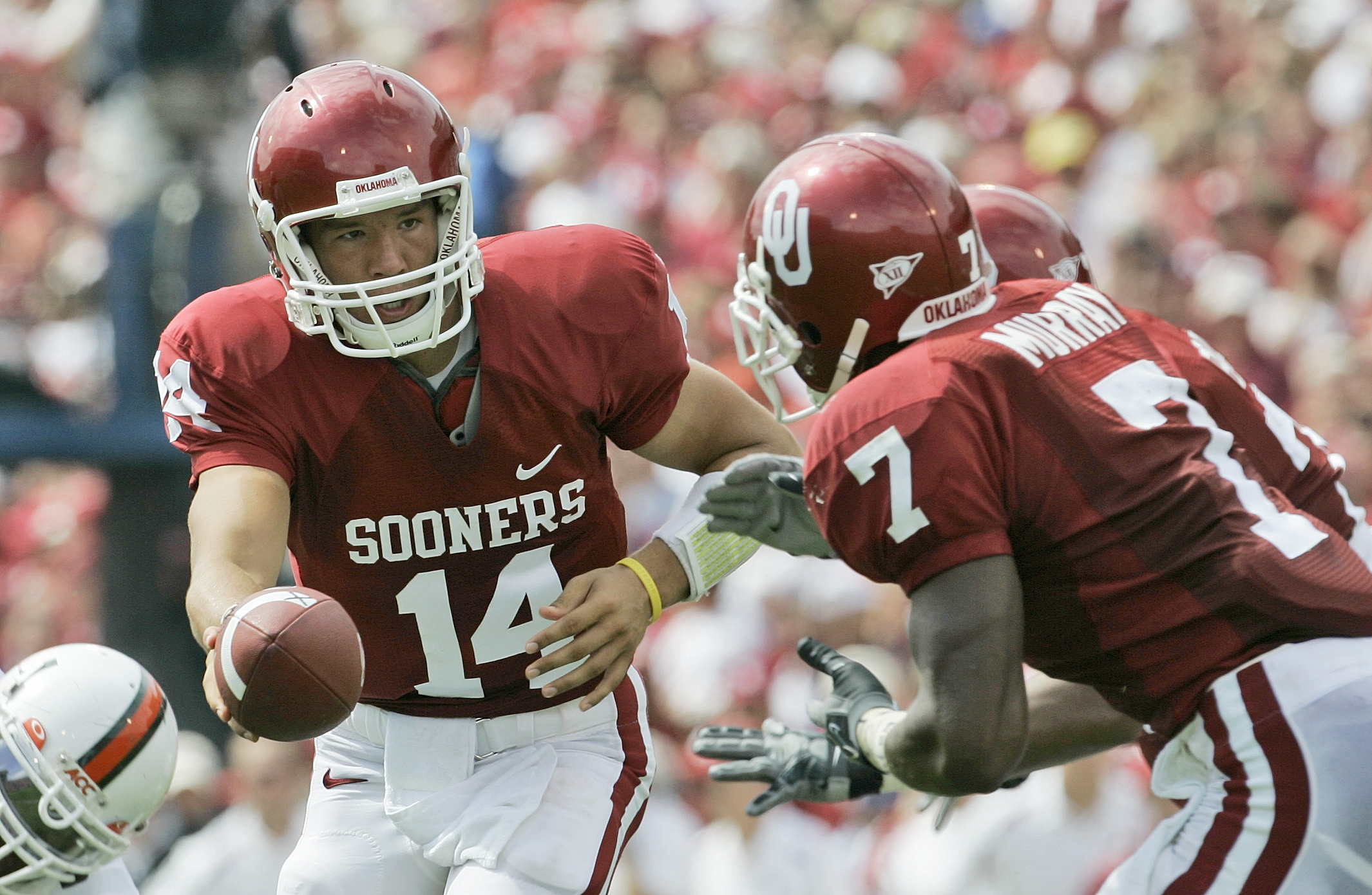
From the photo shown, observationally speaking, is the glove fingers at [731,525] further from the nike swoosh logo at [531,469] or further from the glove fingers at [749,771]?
the glove fingers at [749,771]

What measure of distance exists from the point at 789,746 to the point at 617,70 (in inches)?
279

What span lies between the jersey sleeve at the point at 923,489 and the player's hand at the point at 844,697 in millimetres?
578

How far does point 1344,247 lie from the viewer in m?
6.57

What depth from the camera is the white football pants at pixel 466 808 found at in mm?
3000

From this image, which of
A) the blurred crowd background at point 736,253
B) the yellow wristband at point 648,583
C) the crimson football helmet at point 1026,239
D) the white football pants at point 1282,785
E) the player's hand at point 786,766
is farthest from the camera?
the blurred crowd background at point 736,253

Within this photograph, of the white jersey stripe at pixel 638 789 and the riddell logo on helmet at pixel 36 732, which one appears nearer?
the riddell logo on helmet at pixel 36 732

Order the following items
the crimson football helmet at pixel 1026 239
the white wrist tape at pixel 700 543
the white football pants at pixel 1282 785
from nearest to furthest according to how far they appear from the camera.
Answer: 1. the white football pants at pixel 1282 785
2. the white wrist tape at pixel 700 543
3. the crimson football helmet at pixel 1026 239

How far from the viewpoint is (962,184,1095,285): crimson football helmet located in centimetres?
377

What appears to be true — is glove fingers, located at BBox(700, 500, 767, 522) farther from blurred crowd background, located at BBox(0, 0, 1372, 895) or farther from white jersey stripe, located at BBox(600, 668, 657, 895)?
blurred crowd background, located at BBox(0, 0, 1372, 895)

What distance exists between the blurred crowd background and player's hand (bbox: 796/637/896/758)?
1.90m

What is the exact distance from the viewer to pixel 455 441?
3.05 metres

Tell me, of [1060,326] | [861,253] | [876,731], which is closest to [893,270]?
[861,253]

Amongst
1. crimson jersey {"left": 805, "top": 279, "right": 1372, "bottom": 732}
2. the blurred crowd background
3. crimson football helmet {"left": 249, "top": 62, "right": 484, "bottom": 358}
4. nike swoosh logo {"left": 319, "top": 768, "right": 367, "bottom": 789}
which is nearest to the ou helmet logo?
crimson jersey {"left": 805, "top": 279, "right": 1372, "bottom": 732}

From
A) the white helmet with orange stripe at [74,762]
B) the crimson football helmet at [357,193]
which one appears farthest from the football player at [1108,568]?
the white helmet with orange stripe at [74,762]
